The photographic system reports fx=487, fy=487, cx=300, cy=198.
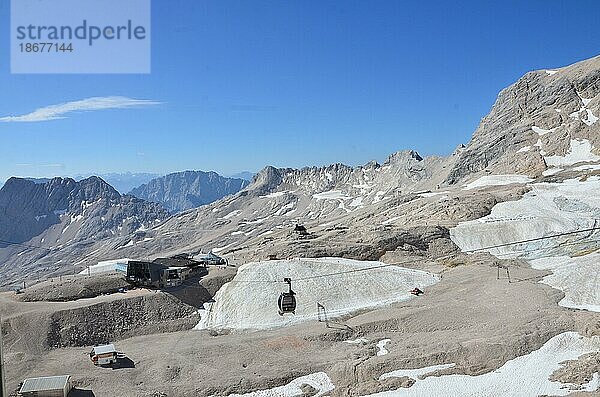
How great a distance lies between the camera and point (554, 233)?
64188 mm

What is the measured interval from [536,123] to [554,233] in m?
84.3

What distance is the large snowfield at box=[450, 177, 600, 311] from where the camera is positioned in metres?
44.6

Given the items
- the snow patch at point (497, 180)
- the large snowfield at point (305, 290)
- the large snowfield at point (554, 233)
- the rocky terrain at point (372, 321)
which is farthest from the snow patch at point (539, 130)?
the large snowfield at point (305, 290)

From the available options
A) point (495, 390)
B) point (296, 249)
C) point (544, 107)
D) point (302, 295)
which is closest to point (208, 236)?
point (544, 107)

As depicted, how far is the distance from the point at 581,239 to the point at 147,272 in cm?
5277

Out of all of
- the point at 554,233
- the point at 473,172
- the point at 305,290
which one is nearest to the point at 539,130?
the point at 473,172

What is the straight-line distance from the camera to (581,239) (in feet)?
203

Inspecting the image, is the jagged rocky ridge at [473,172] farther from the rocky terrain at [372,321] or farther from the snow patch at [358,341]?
the snow patch at [358,341]

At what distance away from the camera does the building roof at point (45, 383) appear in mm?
28891

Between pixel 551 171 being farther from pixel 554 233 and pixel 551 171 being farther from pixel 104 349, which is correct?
pixel 104 349

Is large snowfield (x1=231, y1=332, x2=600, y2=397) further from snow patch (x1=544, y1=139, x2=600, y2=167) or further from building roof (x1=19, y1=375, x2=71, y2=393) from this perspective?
snow patch (x1=544, y1=139, x2=600, y2=167)

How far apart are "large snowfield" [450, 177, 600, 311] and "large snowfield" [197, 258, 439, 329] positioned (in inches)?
507

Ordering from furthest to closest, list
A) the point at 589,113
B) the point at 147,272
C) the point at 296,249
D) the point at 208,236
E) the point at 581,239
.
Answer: the point at 208,236, the point at 589,113, the point at 581,239, the point at 296,249, the point at 147,272

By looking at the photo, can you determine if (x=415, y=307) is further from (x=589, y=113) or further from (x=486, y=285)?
(x=589, y=113)
